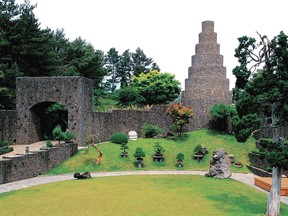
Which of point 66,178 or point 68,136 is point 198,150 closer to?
point 68,136

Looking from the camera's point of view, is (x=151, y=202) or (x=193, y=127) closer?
(x=151, y=202)

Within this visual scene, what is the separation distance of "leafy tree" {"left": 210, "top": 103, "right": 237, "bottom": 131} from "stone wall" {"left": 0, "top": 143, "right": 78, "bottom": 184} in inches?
525

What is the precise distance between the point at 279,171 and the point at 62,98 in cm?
1925

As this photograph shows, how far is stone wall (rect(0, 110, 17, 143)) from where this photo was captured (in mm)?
26750

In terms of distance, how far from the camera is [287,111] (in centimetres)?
1236

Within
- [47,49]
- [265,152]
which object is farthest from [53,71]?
[265,152]

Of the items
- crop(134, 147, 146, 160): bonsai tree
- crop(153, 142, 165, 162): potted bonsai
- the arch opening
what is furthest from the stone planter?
the arch opening

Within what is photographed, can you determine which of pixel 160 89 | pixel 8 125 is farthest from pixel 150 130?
pixel 8 125

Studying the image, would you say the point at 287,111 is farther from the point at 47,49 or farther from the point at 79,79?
the point at 47,49

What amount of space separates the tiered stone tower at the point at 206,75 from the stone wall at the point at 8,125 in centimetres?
1582

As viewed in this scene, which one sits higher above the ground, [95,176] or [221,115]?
[221,115]

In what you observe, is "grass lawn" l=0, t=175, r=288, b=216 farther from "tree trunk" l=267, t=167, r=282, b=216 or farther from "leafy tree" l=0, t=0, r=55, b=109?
"leafy tree" l=0, t=0, r=55, b=109

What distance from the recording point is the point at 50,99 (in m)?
28.1

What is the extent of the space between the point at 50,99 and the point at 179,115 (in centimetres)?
1142
